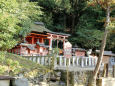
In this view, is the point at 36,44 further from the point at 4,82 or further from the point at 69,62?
the point at 4,82

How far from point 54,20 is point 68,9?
3496mm

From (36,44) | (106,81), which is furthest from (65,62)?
(36,44)

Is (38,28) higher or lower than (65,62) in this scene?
higher

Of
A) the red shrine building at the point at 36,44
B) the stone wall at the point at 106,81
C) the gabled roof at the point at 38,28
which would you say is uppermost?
the gabled roof at the point at 38,28

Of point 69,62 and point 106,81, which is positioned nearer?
point 69,62

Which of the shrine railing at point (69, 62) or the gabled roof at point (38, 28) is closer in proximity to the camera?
the shrine railing at point (69, 62)

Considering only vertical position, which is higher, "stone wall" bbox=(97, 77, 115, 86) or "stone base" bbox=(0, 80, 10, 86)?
"stone base" bbox=(0, 80, 10, 86)

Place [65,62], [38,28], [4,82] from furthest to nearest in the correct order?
1. [38,28]
2. [65,62]
3. [4,82]

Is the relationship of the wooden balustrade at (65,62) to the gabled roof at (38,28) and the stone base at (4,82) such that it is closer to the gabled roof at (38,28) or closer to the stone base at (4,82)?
the stone base at (4,82)

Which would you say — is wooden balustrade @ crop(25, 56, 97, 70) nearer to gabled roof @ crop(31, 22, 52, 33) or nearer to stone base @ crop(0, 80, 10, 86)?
stone base @ crop(0, 80, 10, 86)

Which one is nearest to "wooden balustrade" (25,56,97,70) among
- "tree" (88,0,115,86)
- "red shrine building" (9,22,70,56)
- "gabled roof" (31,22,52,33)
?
"tree" (88,0,115,86)

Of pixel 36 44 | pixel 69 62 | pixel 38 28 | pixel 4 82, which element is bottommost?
pixel 36 44

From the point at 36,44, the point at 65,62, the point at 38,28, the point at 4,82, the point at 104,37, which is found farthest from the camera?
the point at 38,28

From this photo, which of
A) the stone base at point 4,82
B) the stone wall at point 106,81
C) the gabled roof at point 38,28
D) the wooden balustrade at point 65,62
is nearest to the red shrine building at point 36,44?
the gabled roof at point 38,28
